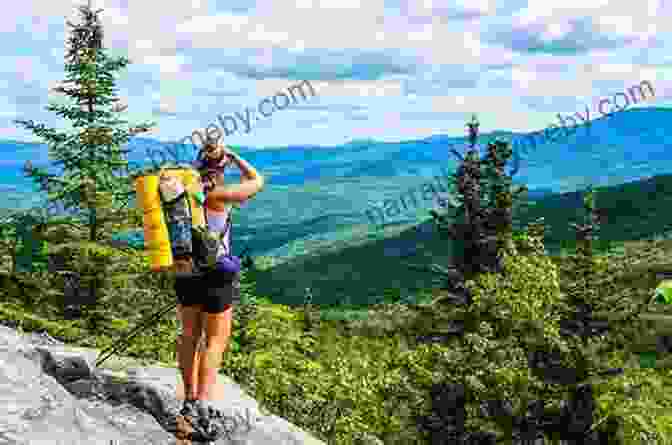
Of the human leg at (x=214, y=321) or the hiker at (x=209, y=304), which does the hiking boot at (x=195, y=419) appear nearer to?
the hiker at (x=209, y=304)

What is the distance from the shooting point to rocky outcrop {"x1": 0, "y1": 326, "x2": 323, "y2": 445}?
698 cm

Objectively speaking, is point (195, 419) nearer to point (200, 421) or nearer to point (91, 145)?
point (200, 421)

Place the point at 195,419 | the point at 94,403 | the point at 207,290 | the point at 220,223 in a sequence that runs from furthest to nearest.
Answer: the point at 94,403 → the point at 195,419 → the point at 220,223 → the point at 207,290

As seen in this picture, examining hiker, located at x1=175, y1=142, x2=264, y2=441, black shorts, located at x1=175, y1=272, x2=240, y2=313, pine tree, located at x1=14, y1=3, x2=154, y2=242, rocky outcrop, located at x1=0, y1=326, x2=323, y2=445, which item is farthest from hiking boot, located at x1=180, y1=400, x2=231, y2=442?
pine tree, located at x1=14, y1=3, x2=154, y2=242

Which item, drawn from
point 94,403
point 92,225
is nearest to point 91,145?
point 92,225

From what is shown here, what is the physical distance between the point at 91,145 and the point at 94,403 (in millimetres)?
15475

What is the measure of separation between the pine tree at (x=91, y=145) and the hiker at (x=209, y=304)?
14.7 meters

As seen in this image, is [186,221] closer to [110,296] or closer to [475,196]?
[110,296]

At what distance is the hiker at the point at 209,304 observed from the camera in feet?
26.4

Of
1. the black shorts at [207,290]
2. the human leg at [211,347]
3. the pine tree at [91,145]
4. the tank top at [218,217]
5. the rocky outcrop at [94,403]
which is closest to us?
the rocky outcrop at [94,403]

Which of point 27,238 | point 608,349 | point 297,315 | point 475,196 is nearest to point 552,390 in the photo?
point 608,349

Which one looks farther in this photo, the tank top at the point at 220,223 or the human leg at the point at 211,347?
the human leg at the point at 211,347

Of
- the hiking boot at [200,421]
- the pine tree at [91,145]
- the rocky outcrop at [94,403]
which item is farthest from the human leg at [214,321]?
the pine tree at [91,145]

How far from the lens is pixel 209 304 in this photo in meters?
8.06
